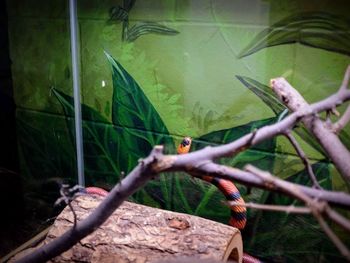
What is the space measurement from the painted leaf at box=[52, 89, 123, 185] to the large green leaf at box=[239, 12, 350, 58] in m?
1.04

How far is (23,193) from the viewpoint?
2199mm

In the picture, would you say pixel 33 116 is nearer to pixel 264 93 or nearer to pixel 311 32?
pixel 264 93

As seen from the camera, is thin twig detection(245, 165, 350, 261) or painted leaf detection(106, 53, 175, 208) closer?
thin twig detection(245, 165, 350, 261)

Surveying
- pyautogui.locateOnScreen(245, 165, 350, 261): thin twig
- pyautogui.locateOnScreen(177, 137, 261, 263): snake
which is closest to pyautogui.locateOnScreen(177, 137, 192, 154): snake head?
pyautogui.locateOnScreen(177, 137, 261, 263): snake

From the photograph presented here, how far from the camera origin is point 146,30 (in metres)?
1.94

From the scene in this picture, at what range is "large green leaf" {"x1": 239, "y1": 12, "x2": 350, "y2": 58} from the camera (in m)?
1.51

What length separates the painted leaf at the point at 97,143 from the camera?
7.30 ft

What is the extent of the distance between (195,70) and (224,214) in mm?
781

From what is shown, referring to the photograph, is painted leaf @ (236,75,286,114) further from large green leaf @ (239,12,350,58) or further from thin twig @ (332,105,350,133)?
thin twig @ (332,105,350,133)

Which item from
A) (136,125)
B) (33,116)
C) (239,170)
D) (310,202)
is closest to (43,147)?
(33,116)

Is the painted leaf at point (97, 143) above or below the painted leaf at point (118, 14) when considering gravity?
below

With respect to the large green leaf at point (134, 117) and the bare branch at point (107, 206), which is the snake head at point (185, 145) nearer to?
the large green leaf at point (134, 117)

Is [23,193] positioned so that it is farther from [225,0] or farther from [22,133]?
[225,0]

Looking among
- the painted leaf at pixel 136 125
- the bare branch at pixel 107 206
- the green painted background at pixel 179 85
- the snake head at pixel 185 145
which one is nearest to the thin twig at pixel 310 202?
the bare branch at pixel 107 206
